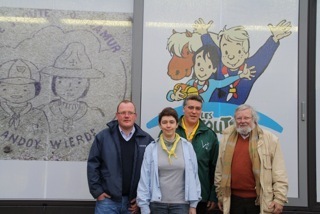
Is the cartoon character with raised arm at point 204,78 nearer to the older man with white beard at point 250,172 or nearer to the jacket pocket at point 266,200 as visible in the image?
the older man with white beard at point 250,172

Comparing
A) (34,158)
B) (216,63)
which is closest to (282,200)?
(216,63)

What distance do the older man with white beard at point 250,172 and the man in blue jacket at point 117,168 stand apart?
92 centimetres

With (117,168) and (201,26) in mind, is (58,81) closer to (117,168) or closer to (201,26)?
(117,168)

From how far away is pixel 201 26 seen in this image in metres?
5.02

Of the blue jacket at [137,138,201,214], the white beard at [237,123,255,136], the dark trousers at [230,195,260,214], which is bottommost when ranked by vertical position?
the dark trousers at [230,195,260,214]

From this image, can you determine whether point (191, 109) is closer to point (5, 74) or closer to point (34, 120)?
point (34, 120)

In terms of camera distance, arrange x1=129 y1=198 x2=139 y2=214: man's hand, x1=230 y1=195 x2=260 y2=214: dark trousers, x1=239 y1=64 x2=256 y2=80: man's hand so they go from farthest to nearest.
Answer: x1=239 y1=64 x2=256 y2=80: man's hand < x1=129 y1=198 x2=139 y2=214: man's hand < x1=230 y1=195 x2=260 y2=214: dark trousers

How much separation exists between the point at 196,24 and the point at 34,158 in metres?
2.80

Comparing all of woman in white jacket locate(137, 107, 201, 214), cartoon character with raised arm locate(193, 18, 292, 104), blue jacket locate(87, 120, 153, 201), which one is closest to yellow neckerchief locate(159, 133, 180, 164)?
woman in white jacket locate(137, 107, 201, 214)

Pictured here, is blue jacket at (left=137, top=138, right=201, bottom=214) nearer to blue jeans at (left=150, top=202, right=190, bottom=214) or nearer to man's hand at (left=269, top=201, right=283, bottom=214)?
blue jeans at (left=150, top=202, right=190, bottom=214)

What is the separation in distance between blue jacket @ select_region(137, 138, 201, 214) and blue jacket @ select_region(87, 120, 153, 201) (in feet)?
0.60

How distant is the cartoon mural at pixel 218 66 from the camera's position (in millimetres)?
4945

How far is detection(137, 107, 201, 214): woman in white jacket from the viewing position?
3596 mm

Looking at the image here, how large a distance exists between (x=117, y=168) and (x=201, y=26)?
7.62ft
